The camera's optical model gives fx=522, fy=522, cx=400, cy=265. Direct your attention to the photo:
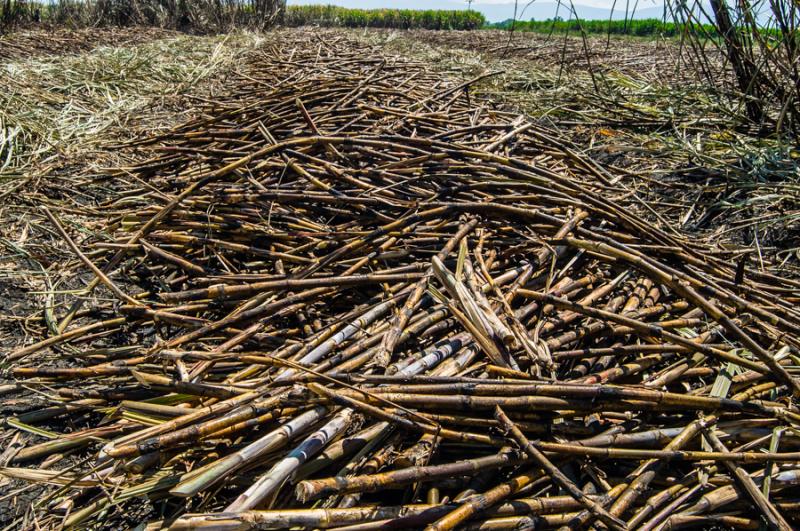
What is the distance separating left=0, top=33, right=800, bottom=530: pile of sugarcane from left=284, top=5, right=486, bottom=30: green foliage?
20.9m

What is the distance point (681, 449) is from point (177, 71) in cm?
705

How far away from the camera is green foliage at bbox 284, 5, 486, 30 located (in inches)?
886

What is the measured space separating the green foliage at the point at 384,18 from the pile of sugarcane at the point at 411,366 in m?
20.9

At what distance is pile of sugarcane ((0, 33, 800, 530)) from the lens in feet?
3.88

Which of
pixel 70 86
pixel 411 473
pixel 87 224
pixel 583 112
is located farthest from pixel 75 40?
pixel 411 473

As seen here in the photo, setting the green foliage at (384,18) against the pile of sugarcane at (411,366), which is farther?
the green foliage at (384,18)

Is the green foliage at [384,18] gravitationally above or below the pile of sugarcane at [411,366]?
above

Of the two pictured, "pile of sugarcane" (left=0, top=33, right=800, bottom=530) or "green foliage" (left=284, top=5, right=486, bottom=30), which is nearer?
"pile of sugarcane" (left=0, top=33, right=800, bottom=530)

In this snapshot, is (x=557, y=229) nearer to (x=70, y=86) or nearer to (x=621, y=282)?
(x=621, y=282)

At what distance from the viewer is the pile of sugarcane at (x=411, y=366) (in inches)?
46.5

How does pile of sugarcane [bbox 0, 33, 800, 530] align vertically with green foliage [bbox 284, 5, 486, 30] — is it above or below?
below

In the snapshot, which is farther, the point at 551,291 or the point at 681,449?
the point at 551,291

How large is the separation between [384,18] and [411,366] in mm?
27964

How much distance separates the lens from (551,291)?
180 cm
